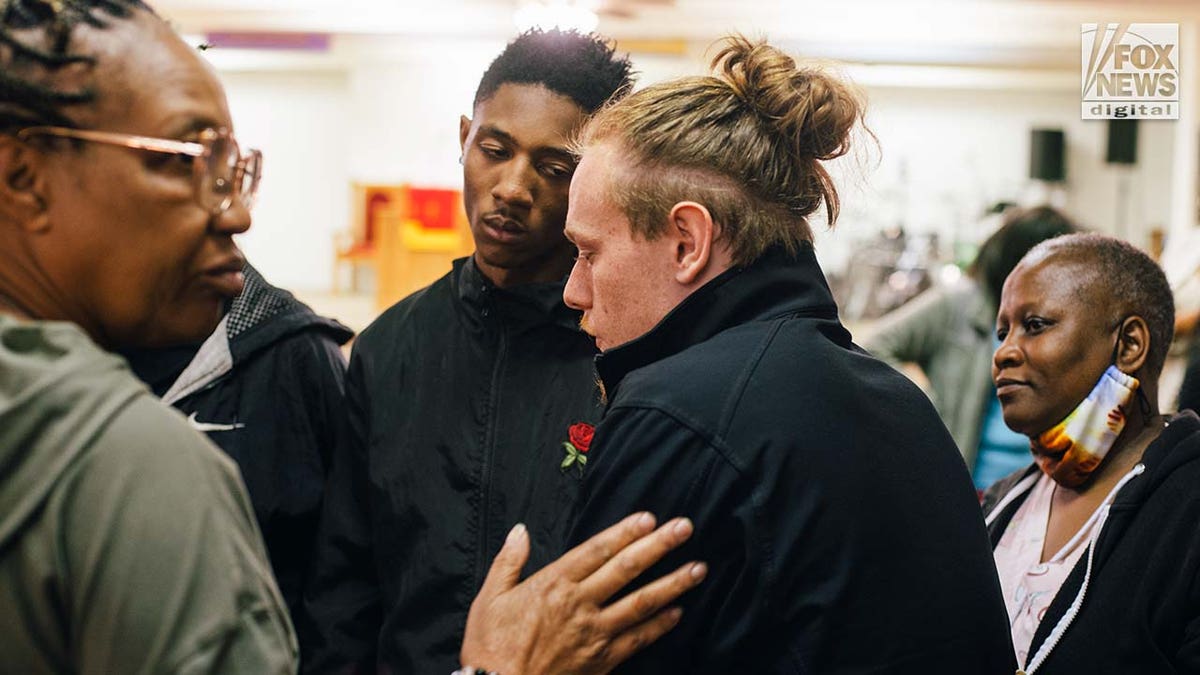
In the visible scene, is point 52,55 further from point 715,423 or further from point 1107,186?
point 1107,186

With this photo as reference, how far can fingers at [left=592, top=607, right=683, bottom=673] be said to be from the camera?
1.39 metres

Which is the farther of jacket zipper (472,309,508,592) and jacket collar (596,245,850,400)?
jacket zipper (472,309,508,592)

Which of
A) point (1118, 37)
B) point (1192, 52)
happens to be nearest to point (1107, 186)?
point (1192, 52)

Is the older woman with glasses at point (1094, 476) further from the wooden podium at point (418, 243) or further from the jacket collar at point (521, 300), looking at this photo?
the wooden podium at point (418, 243)

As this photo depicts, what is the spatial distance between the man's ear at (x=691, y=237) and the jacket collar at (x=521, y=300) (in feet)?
1.55

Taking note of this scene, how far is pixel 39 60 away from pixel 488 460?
1.02m

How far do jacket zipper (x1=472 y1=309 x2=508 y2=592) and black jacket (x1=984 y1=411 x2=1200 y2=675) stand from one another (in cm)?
87

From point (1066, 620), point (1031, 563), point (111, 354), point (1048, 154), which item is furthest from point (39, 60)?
point (1048, 154)

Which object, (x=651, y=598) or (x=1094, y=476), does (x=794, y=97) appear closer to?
(x=651, y=598)

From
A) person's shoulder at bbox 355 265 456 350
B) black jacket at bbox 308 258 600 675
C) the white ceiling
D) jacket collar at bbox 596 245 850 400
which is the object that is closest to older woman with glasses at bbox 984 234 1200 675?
jacket collar at bbox 596 245 850 400

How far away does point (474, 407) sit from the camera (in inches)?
78.9

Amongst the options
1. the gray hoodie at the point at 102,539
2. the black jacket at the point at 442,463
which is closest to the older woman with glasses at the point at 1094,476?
the black jacket at the point at 442,463

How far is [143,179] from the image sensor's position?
1.14 metres

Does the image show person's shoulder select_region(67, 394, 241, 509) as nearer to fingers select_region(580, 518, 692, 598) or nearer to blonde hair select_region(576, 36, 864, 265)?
fingers select_region(580, 518, 692, 598)
